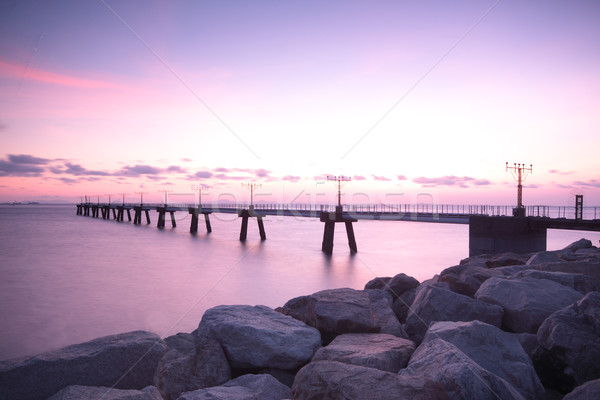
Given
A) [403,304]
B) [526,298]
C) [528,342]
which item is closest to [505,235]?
[403,304]

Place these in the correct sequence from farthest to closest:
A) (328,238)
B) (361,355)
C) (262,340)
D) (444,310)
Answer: (328,238) → (444,310) → (262,340) → (361,355)

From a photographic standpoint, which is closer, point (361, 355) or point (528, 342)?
point (361, 355)

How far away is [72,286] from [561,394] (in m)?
23.3

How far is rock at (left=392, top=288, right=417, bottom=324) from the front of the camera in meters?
7.68

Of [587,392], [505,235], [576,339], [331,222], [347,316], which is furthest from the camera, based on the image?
[331,222]

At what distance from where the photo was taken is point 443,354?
12.0 feet

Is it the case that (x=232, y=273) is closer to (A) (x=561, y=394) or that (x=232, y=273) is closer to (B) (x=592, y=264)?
(B) (x=592, y=264)

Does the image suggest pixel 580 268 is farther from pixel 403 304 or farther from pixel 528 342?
pixel 528 342

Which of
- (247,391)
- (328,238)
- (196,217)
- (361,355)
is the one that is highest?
(361,355)

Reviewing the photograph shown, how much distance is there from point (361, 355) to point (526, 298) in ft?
9.19

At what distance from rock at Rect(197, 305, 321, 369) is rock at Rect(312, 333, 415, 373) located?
40 cm

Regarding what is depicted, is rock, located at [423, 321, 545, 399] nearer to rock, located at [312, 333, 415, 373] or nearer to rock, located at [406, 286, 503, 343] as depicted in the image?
rock, located at [312, 333, 415, 373]

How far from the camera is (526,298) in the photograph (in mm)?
5457

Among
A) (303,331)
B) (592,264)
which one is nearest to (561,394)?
(303,331)
